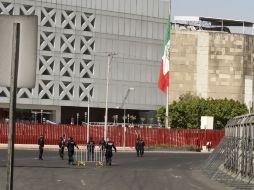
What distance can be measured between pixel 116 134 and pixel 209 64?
6828 cm

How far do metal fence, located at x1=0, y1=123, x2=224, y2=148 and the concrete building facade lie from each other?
5860 centimetres

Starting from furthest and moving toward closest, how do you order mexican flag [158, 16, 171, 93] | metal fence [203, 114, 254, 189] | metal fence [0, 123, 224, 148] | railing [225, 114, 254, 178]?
mexican flag [158, 16, 171, 93]
metal fence [0, 123, 224, 148]
railing [225, 114, 254, 178]
metal fence [203, 114, 254, 189]

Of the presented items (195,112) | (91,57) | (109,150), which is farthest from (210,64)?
(109,150)

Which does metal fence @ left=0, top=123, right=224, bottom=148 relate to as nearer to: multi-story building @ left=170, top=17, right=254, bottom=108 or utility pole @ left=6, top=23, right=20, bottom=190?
multi-story building @ left=170, top=17, right=254, bottom=108

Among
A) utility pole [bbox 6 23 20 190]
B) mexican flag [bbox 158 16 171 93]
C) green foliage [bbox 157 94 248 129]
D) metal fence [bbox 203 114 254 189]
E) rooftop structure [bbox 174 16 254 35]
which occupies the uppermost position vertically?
rooftop structure [bbox 174 16 254 35]

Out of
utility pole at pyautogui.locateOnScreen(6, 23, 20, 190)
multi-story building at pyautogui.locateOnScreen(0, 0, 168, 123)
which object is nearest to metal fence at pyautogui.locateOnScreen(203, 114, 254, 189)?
utility pole at pyautogui.locateOnScreen(6, 23, 20, 190)

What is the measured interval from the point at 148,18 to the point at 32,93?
27306mm

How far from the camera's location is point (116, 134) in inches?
3339

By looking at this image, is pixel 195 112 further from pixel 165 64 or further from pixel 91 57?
pixel 165 64

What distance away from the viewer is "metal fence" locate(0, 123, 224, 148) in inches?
3159

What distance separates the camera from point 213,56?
150 meters

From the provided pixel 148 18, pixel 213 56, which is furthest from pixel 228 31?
pixel 148 18

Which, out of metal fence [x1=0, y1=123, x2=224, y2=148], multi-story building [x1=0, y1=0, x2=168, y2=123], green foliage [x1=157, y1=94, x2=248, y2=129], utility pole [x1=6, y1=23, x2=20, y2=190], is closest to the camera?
utility pole [x1=6, y1=23, x2=20, y2=190]

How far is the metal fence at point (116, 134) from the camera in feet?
263
